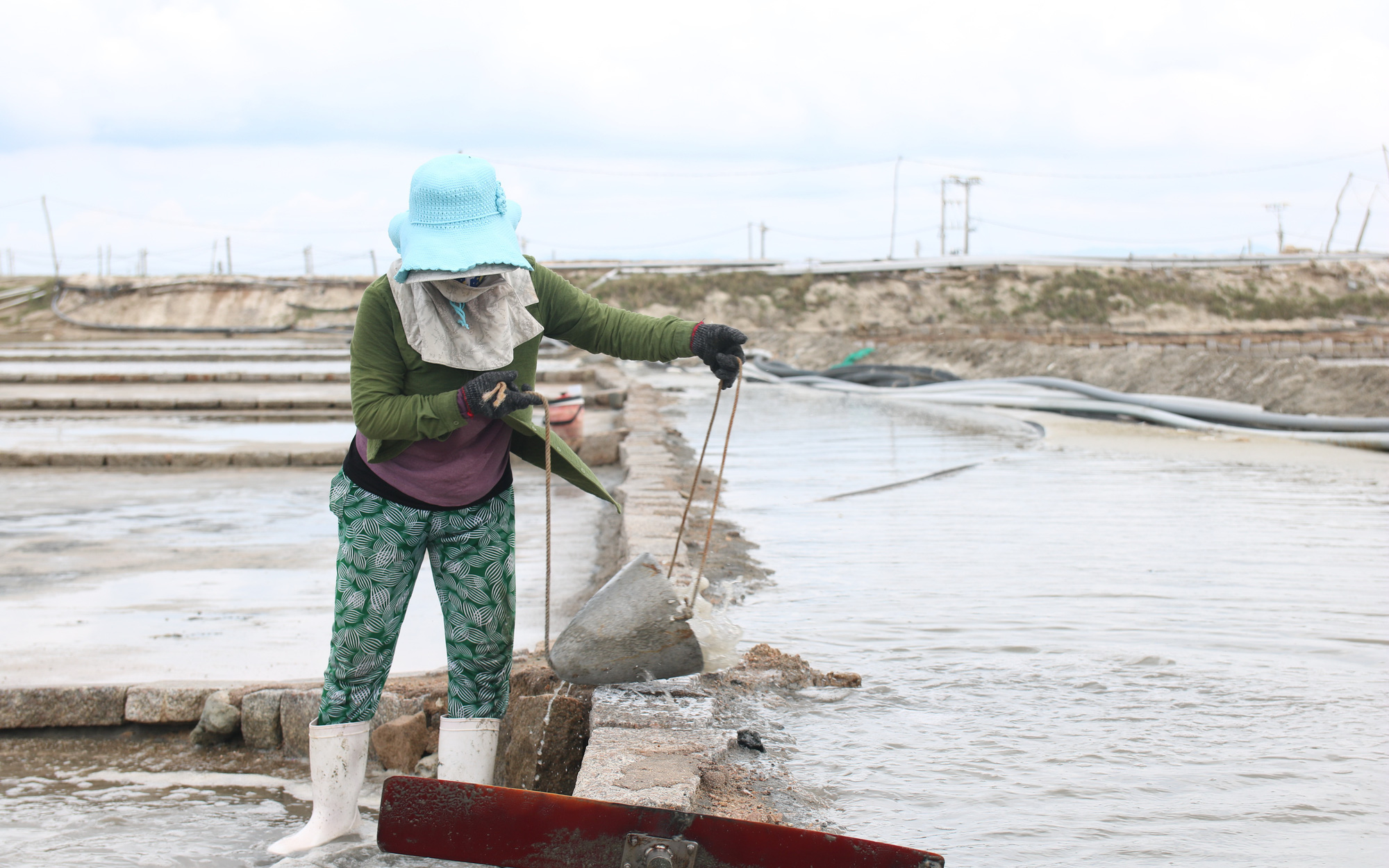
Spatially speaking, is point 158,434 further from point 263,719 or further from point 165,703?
point 263,719

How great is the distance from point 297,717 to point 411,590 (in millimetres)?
1185

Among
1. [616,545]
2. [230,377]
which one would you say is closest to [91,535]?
[616,545]

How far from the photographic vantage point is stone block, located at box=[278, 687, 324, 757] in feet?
10.9

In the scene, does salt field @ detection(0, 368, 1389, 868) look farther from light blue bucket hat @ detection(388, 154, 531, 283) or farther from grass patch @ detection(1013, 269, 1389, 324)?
grass patch @ detection(1013, 269, 1389, 324)

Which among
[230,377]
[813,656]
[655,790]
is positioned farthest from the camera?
[230,377]

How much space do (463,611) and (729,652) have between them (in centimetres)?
88

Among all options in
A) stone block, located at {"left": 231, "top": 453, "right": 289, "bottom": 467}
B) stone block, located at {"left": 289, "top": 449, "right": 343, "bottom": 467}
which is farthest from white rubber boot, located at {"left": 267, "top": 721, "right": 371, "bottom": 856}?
stone block, located at {"left": 231, "top": 453, "right": 289, "bottom": 467}

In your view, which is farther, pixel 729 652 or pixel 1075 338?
pixel 1075 338

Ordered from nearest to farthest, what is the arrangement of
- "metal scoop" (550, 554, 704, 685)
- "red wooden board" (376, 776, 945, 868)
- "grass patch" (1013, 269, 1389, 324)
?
"red wooden board" (376, 776, 945, 868), "metal scoop" (550, 554, 704, 685), "grass patch" (1013, 269, 1389, 324)

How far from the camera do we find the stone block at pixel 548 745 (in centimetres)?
276

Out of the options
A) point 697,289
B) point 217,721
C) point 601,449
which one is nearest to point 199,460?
point 601,449

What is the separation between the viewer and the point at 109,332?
37250 mm

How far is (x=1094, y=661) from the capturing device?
346cm

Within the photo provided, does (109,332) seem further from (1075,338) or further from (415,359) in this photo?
(415,359)
